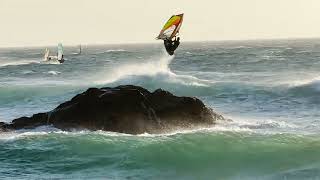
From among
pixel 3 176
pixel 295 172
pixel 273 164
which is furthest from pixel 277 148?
pixel 3 176

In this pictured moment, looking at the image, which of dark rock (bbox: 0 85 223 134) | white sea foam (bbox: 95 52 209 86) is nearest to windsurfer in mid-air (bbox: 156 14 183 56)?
dark rock (bbox: 0 85 223 134)

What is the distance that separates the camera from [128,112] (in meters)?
23.4

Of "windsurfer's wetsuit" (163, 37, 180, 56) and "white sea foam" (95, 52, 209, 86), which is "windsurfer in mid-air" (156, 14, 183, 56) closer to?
"windsurfer's wetsuit" (163, 37, 180, 56)

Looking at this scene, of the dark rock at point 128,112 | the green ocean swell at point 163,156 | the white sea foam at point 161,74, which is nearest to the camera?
the green ocean swell at point 163,156

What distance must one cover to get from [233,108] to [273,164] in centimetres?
1580

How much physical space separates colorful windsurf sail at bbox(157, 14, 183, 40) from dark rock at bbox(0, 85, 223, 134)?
230 inches

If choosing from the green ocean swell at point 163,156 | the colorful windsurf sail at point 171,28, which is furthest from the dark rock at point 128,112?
the colorful windsurf sail at point 171,28

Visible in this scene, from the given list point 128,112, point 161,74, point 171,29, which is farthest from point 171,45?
point 161,74

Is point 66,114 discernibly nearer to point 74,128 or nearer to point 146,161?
point 74,128

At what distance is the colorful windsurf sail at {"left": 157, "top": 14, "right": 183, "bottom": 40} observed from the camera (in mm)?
30391

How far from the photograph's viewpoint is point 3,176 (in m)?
17.9

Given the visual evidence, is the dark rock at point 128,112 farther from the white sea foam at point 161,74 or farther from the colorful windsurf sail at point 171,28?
the white sea foam at point 161,74

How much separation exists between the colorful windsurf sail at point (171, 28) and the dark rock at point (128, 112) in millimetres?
5847

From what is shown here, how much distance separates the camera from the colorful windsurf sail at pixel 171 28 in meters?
30.4
